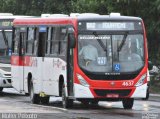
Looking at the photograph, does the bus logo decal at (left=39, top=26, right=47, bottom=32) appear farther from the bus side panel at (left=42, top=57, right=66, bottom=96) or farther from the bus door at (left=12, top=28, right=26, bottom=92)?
the bus door at (left=12, top=28, right=26, bottom=92)

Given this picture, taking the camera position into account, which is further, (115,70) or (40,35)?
(40,35)

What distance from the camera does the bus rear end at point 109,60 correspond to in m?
22.4

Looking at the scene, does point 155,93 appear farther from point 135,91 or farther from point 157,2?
point 135,91

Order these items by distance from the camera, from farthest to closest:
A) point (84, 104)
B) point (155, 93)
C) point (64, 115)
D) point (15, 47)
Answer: point (155, 93) → point (15, 47) → point (84, 104) → point (64, 115)

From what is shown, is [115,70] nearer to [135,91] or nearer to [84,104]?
[135,91]

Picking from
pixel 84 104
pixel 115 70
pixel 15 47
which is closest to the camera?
pixel 115 70

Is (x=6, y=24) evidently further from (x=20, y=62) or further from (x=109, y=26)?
(x=109, y=26)

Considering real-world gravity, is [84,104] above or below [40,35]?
below

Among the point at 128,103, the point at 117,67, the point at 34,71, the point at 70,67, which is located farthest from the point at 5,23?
the point at 117,67

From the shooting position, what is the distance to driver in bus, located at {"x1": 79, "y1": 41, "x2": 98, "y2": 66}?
22547 mm

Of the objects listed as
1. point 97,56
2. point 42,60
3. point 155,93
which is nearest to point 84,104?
point 42,60

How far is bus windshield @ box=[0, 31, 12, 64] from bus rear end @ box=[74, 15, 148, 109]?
9918mm

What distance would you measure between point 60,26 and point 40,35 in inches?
80.6

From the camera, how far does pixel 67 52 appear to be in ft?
75.7
